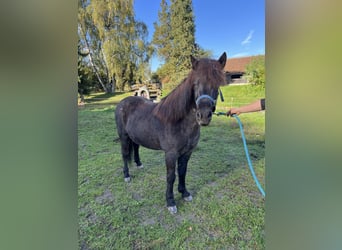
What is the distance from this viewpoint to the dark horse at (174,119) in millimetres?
776

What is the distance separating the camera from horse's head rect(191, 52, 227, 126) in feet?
2.48

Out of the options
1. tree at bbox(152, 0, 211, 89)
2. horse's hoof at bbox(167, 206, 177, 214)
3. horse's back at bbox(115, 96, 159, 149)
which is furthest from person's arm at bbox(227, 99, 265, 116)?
horse's hoof at bbox(167, 206, 177, 214)

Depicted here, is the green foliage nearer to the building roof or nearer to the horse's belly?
the building roof

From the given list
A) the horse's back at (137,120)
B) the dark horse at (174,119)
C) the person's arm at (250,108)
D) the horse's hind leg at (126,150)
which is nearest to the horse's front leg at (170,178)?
the dark horse at (174,119)

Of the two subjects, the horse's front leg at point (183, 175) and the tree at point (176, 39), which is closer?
the tree at point (176, 39)

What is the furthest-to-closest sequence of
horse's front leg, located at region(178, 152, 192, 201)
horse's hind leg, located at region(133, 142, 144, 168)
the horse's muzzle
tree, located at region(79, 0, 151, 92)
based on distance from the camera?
horse's hind leg, located at region(133, 142, 144, 168)
horse's front leg, located at region(178, 152, 192, 201)
tree, located at region(79, 0, 151, 92)
the horse's muzzle

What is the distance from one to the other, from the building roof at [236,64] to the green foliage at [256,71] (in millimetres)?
22

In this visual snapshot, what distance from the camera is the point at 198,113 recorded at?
77 centimetres

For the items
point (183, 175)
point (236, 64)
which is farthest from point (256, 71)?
point (183, 175)

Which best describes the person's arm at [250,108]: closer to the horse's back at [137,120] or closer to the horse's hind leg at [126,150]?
the horse's back at [137,120]

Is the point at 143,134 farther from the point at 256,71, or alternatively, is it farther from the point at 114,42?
the point at 256,71
